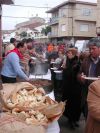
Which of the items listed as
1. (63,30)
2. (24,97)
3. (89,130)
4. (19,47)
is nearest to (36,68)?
(19,47)

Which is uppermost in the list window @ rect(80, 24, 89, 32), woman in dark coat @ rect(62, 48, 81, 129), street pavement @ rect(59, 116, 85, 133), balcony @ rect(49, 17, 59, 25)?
balcony @ rect(49, 17, 59, 25)

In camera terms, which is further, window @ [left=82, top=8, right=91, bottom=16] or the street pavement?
window @ [left=82, top=8, right=91, bottom=16]

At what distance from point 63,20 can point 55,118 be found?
65.4 m

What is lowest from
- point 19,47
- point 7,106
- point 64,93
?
point 64,93

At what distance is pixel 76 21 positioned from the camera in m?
65.9

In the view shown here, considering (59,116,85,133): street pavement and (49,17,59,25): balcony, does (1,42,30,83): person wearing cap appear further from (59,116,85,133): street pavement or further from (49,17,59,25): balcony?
(49,17,59,25): balcony

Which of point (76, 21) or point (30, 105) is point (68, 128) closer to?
point (30, 105)

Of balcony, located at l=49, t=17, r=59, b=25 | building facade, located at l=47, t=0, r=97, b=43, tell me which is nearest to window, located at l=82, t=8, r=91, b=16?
building facade, located at l=47, t=0, r=97, b=43

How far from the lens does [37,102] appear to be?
4469 mm

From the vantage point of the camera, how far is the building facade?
65125mm

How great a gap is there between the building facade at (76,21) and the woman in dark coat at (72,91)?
56057 mm

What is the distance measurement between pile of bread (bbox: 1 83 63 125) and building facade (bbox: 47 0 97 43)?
194 feet

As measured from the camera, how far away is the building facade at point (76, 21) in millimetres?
65125

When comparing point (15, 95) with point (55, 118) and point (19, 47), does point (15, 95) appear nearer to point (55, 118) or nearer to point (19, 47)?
point (55, 118)
